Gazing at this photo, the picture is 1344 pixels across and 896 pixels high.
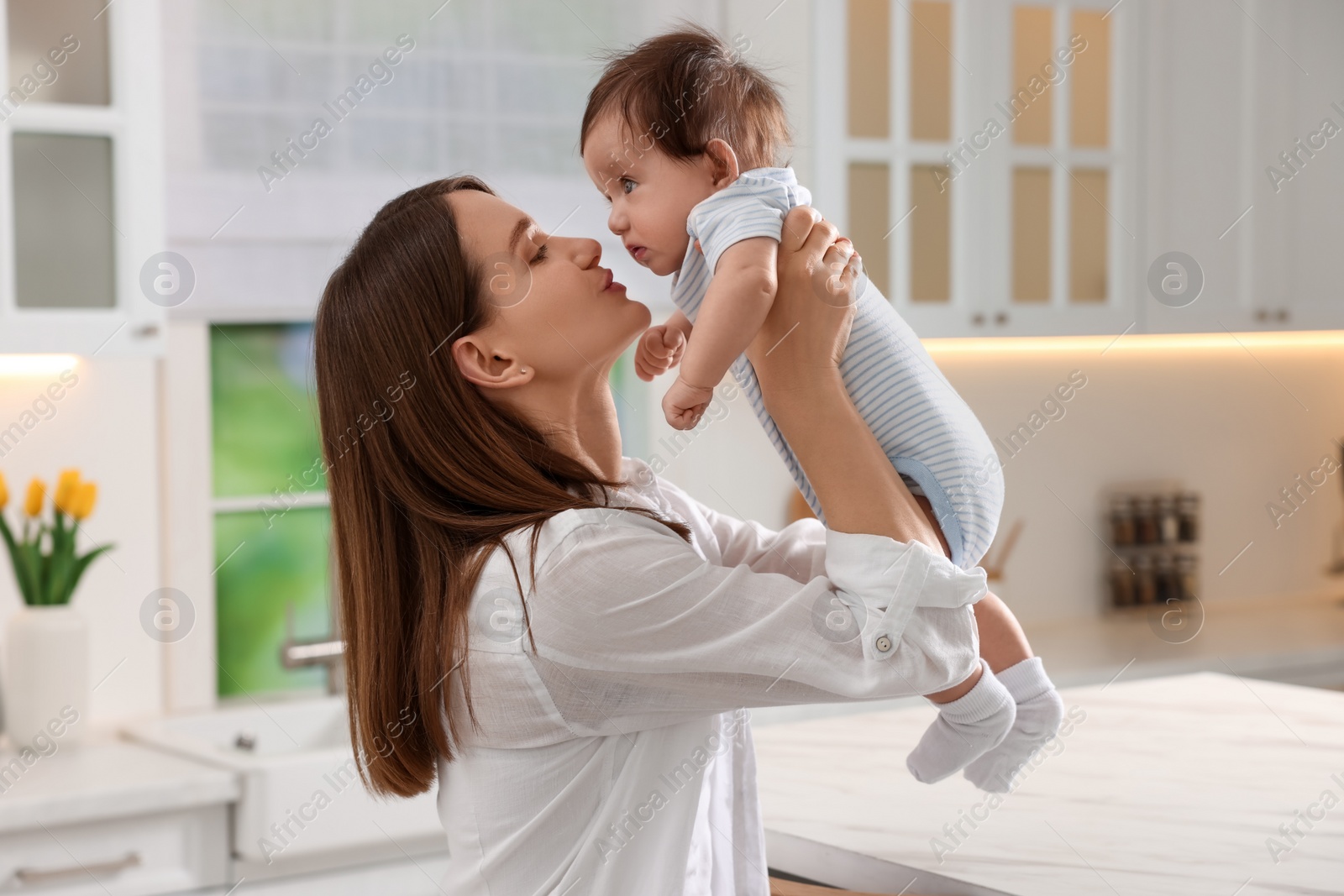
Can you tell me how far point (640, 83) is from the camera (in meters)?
1.10

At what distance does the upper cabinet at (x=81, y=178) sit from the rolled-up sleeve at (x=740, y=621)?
1.47 meters

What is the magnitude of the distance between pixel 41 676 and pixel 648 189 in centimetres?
149

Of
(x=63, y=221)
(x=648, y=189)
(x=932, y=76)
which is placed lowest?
(x=648, y=189)

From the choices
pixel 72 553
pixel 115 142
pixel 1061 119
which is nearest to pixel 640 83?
pixel 115 142

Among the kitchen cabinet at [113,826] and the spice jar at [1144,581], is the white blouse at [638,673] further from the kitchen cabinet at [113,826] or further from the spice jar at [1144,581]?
the spice jar at [1144,581]

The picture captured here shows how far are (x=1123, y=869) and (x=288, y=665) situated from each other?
1.82m

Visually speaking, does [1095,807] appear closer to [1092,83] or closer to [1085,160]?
[1085,160]

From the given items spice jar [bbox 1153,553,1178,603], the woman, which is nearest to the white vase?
the woman

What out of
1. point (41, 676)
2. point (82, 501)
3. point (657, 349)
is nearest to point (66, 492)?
point (82, 501)

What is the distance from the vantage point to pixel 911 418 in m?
0.95

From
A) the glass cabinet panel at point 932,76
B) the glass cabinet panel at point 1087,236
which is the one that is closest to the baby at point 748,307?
the glass cabinet panel at point 932,76

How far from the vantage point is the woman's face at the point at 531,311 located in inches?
36.9

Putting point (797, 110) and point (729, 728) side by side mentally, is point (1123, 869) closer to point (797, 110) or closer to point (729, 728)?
point (729, 728)

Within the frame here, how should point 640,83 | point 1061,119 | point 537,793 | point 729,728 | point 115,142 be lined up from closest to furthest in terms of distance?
point 537,793 < point 729,728 < point 640,83 < point 115,142 < point 1061,119
